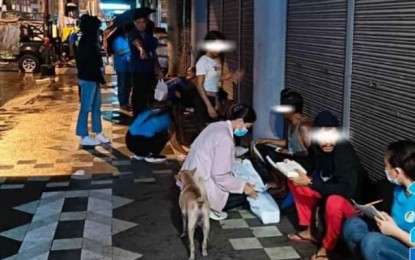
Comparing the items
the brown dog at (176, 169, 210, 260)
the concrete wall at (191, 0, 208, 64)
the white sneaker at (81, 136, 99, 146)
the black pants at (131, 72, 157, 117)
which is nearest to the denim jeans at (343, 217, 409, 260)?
the brown dog at (176, 169, 210, 260)

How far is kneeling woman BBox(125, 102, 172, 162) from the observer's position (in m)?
6.63

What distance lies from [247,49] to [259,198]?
3.09m

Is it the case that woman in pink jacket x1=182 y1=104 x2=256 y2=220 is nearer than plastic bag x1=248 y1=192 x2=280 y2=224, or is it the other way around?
woman in pink jacket x1=182 y1=104 x2=256 y2=220

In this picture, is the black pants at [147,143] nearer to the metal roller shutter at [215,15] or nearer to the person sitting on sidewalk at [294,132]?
the person sitting on sidewalk at [294,132]

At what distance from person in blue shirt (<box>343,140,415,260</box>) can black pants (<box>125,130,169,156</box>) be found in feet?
12.4

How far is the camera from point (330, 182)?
12.7 feet

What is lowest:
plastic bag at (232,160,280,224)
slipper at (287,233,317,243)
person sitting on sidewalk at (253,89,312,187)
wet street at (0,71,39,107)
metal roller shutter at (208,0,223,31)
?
wet street at (0,71,39,107)

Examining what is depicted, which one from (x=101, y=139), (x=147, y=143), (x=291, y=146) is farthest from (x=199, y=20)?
(x=291, y=146)

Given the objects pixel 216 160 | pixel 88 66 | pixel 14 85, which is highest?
pixel 88 66

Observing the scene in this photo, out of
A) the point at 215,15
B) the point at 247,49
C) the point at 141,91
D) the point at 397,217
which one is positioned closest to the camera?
the point at 397,217

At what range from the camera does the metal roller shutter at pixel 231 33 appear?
7.96 meters

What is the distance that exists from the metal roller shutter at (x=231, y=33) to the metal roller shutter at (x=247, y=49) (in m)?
0.24

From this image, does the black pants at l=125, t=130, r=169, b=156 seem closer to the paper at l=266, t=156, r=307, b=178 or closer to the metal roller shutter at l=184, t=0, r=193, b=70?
the paper at l=266, t=156, r=307, b=178

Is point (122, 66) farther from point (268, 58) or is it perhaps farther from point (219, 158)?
point (219, 158)
